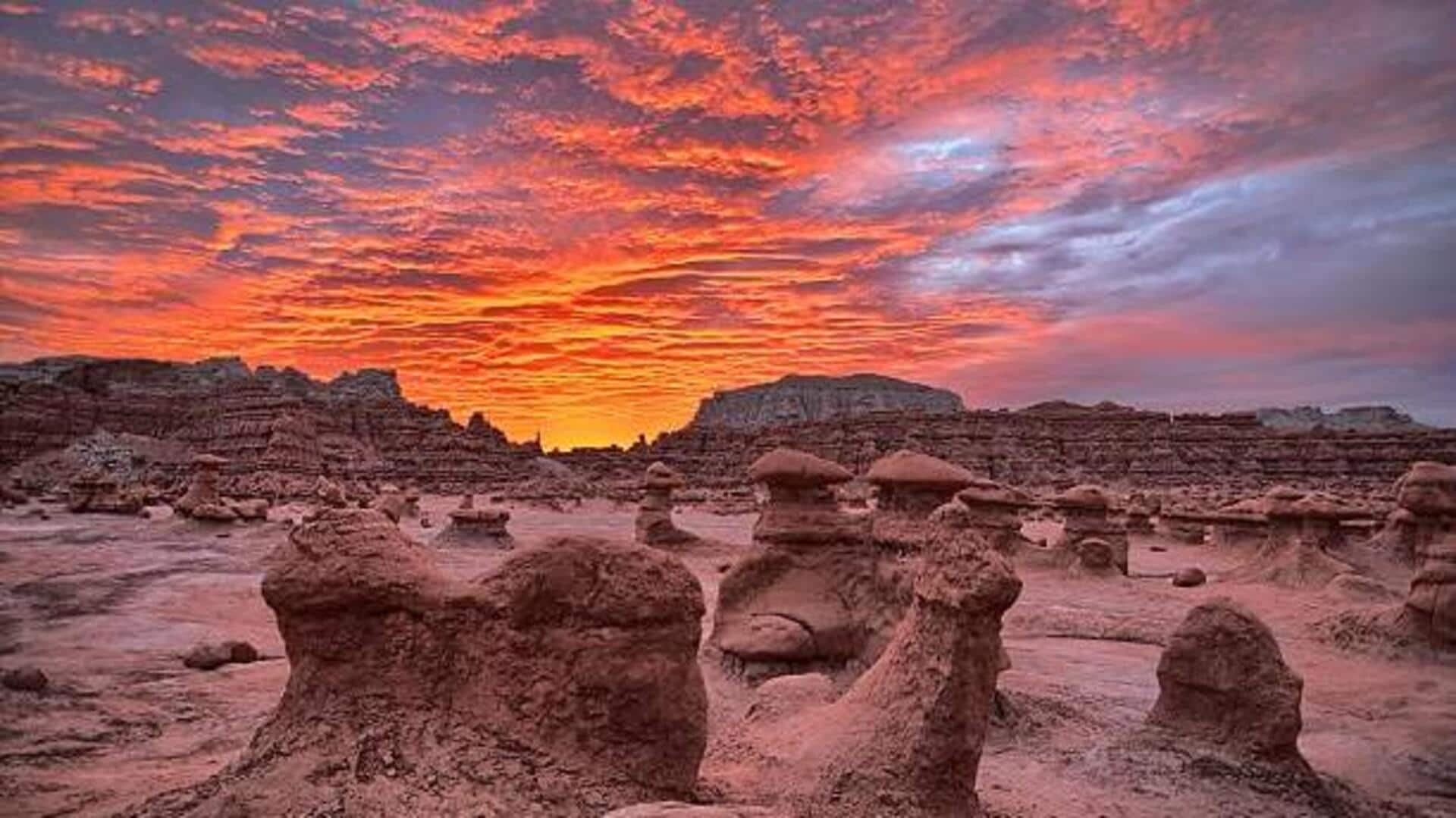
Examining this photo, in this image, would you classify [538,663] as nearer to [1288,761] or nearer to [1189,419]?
→ [1288,761]

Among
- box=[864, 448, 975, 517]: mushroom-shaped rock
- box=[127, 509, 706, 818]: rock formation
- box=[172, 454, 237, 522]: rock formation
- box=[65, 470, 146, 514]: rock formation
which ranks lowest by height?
box=[65, 470, 146, 514]: rock formation

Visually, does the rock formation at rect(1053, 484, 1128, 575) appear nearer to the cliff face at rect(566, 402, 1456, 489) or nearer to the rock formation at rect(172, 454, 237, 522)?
the rock formation at rect(172, 454, 237, 522)

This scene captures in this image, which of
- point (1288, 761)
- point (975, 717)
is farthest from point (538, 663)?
point (1288, 761)

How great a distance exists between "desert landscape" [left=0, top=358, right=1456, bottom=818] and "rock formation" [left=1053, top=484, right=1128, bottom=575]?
0.07 m

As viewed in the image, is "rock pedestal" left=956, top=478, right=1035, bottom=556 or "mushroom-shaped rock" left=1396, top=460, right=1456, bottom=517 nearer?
"mushroom-shaped rock" left=1396, top=460, right=1456, bottom=517

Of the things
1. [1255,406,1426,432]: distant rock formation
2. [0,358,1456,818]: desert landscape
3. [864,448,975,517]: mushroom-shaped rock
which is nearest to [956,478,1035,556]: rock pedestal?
[0,358,1456,818]: desert landscape

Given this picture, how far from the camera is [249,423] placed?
68312 mm

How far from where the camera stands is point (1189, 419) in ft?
270

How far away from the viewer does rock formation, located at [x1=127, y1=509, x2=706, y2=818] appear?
5.20m

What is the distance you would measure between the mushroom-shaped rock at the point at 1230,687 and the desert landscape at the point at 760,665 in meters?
0.03

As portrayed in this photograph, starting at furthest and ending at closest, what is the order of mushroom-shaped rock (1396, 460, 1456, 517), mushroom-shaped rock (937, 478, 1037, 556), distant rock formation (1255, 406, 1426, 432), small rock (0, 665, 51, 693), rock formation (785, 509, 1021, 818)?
1. distant rock formation (1255, 406, 1426, 432)
2. mushroom-shaped rock (937, 478, 1037, 556)
3. mushroom-shaped rock (1396, 460, 1456, 517)
4. small rock (0, 665, 51, 693)
5. rock formation (785, 509, 1021, 818)

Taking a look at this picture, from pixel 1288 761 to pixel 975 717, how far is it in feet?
13.5

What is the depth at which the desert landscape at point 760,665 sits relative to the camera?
5.46 m

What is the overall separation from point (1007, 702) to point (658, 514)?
1843 centimetres
